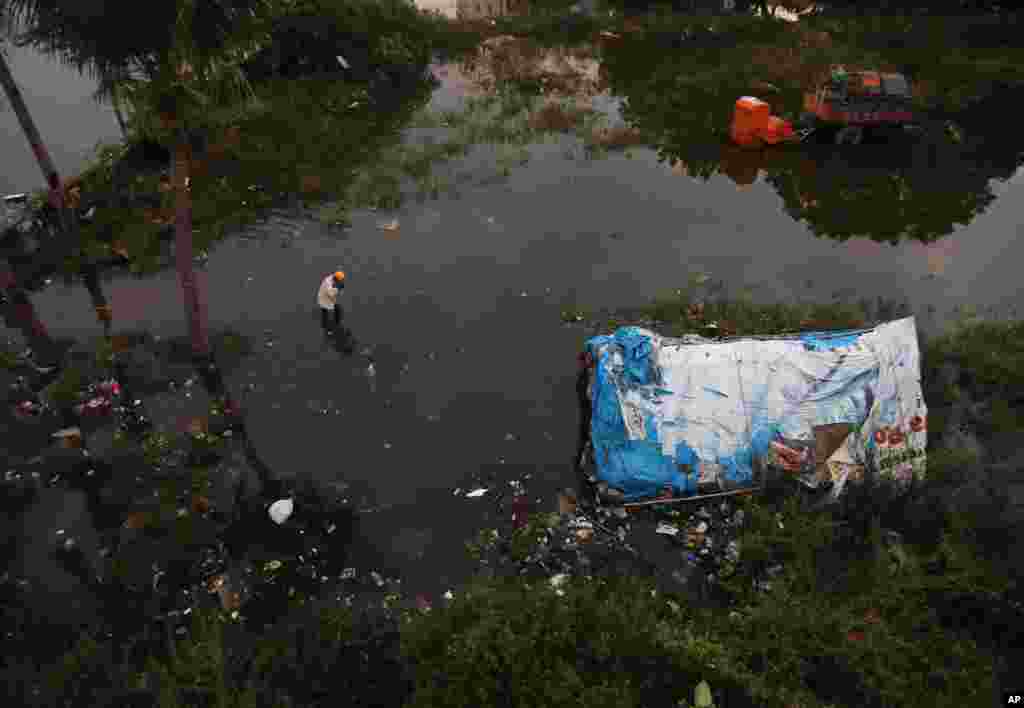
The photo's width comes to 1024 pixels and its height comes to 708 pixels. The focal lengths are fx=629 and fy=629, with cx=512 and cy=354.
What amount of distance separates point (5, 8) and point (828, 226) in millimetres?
11685

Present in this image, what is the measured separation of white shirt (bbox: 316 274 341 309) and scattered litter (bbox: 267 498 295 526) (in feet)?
9.69

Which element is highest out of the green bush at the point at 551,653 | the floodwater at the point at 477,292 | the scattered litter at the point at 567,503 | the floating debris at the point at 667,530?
the floodwater at the point at 477,292

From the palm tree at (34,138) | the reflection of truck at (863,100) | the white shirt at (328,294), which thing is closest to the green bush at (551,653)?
the white shirt at (328,294)

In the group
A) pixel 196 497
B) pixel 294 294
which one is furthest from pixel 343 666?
pixel 294 294

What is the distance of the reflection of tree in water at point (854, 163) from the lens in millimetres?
11414

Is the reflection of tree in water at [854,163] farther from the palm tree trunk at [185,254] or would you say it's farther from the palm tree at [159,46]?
the palm tree trunk at [185,254]

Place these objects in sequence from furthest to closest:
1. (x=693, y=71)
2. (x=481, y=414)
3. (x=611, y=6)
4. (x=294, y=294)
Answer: (x=611, y=6)
(x=693, y=71)
(x=294, y=294)
(x=481, y=414)

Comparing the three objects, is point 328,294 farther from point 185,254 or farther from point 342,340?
→ point 185,254

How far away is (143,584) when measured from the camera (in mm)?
5926

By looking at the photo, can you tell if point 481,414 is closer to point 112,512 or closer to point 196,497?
point 196,497

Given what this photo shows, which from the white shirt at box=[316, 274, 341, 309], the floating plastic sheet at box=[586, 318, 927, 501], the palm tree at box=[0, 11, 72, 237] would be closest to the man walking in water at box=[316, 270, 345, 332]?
the white shirt at box=[316, 274, 341, 309]

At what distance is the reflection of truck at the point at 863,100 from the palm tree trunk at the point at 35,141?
13903mm

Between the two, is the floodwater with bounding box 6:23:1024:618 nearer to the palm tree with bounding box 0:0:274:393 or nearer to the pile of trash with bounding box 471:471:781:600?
the pile of trash with bounding box 471:471:781:600

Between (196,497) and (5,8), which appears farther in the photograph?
(196,497)
